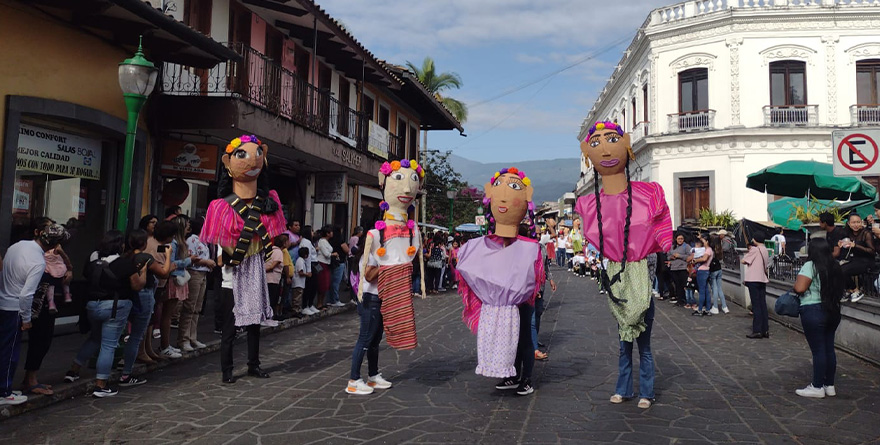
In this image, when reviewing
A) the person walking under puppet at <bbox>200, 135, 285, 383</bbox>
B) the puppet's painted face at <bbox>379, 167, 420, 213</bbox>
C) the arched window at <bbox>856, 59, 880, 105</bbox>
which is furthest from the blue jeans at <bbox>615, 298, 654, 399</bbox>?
the arched window at <bbox>856, 59, 880, 105</bbox>

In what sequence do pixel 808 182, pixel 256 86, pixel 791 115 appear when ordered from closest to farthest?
pixel 256 86 → pixel 808 182 → pixel 791 115

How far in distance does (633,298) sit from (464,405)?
180 cm

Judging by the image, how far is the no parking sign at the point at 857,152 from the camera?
21.5 feet

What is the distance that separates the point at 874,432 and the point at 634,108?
27.2 metres

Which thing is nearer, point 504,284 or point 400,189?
point 504,284

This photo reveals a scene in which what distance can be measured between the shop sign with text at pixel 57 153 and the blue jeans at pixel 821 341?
949 cm

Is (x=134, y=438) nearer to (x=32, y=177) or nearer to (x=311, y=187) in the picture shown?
(x=32, y=177)

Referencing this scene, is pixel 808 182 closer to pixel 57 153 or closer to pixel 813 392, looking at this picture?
pixel 813 392

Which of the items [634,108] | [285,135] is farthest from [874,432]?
[634,108]

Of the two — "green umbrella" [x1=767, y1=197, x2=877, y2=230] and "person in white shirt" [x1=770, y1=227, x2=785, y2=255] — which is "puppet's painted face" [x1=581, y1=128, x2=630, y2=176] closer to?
"green umbrella" [x1=767, y1=197, x2=877, y2=230]

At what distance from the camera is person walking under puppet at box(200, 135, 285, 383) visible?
6.17 meters

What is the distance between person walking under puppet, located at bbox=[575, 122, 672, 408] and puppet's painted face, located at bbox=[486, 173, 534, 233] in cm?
69

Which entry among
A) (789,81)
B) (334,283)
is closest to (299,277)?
(334,283)

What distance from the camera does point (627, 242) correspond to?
537 centimetres
